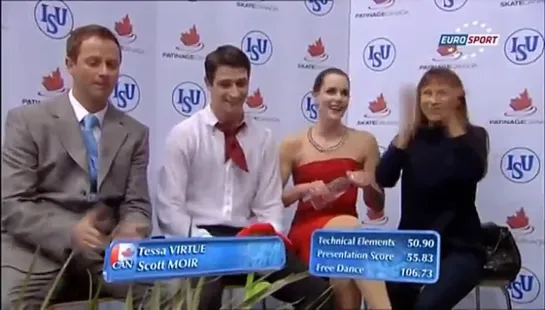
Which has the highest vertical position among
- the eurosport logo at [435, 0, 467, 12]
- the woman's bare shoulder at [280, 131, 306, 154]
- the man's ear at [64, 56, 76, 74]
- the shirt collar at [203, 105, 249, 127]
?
the eurosport logo at [435, 0, 467, 12]

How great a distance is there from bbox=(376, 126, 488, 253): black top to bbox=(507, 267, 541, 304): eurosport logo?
53cm

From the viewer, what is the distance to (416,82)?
1.79 metres

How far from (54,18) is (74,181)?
2.08 ft

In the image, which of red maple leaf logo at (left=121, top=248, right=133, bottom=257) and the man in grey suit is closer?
red maple leaf logo at (left=121, top=248, right=133, bottom=257)

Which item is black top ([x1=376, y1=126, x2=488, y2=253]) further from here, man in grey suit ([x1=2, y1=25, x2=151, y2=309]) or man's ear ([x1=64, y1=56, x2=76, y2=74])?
man's ear ([x1=64, y1=56, x2=76, y2=74])

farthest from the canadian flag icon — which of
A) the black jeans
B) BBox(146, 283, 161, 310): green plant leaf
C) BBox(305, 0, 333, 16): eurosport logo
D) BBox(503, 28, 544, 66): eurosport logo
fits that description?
BBox(503, 28, 544, 66): eurosport logo

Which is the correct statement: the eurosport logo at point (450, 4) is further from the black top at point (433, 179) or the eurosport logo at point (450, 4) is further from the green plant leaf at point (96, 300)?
the green plant leaf at point (96, 300)

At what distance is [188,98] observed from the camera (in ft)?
6.82

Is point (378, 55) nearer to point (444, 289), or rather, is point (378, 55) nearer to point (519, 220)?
point (444, 289)

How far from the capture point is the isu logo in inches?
56.9

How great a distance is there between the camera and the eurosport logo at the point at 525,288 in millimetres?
2252

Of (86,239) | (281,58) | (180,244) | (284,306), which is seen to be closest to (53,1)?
(281,58)

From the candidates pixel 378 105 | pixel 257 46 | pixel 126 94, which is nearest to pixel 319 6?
pixel 257 46
